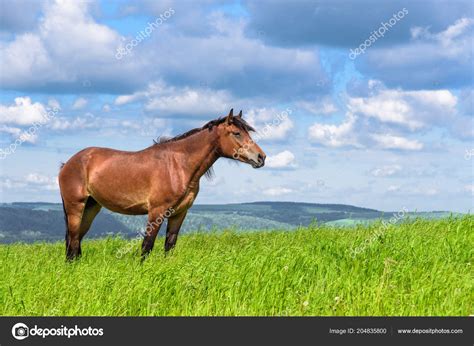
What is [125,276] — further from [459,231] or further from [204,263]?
[459,231]

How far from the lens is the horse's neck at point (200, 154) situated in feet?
35.8

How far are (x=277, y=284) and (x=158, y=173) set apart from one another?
4.14 metres

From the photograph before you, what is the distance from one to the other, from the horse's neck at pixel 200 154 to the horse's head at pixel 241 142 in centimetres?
33

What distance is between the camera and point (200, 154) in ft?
35.8

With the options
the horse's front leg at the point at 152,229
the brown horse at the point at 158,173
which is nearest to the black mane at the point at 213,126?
the brown horse at the point at 158,173

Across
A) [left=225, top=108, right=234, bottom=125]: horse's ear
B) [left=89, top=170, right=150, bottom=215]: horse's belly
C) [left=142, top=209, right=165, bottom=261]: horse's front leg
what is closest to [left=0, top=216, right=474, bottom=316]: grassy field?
[left=142, top=209, right=165, bottom=261]: horse's front leg

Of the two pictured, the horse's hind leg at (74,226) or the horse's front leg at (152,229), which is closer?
the horse's front leg at (152,229)

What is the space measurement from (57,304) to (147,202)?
13.0ft

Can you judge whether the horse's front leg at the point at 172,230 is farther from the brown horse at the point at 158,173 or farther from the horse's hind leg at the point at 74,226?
the horse's hind leg at the point at 74,226

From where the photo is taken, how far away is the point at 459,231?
38.1 ft

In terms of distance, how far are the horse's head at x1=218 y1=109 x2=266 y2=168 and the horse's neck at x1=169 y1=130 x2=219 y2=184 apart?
13.1 inches

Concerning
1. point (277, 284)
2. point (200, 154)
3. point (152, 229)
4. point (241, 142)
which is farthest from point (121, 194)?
point (277, 284)

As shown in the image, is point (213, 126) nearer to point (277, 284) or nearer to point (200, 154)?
point (200, 154)
